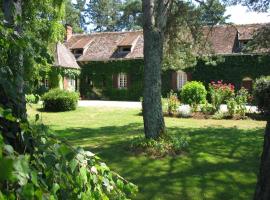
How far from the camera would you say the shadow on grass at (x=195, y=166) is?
24.4ft

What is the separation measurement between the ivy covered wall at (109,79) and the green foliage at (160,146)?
24476mm

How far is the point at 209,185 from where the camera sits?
7.77 metres

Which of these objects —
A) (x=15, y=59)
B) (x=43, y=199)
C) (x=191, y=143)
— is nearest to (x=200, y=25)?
(x=191, y=143)

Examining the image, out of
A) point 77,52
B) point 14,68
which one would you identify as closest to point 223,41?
point 77,52

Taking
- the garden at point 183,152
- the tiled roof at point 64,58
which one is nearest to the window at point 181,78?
the tiled roof at point 64,58

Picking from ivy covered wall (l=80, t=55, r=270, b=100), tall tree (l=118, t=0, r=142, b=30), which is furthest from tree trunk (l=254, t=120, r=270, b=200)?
A: ivy covered wall (l=80, t=55, r=270, b=100)

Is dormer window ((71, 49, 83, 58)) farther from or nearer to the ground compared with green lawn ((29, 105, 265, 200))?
farther from the ground

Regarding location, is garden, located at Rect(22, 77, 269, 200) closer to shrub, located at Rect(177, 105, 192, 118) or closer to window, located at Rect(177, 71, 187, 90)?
shrub, located at Rect(177, 105, 192, 118)

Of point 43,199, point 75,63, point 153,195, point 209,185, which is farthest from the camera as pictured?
point 75,63

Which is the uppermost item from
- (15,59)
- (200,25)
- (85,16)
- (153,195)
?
(85,16)

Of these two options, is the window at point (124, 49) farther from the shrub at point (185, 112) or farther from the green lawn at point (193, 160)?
the green lawn at point (193, 160)

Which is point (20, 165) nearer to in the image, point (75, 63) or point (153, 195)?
point (153, 195)

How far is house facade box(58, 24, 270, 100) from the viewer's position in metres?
32.6

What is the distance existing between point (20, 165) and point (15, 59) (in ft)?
3.81
